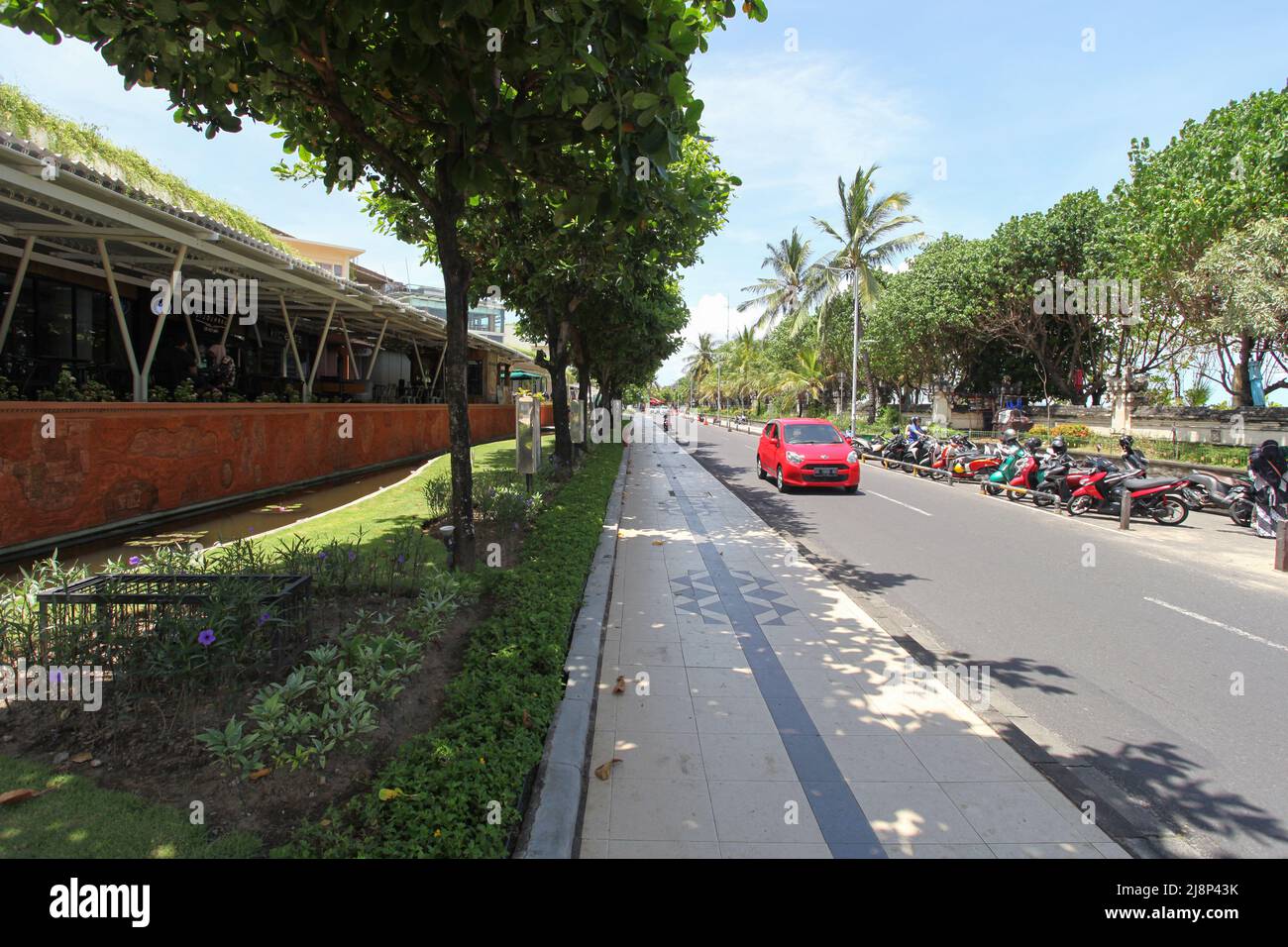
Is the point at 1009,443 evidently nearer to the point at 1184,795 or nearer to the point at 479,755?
the point at 1184,795

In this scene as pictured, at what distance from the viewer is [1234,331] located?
15594 mm

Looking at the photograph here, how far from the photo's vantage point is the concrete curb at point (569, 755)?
3.02 m

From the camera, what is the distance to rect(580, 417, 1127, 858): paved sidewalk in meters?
3.23

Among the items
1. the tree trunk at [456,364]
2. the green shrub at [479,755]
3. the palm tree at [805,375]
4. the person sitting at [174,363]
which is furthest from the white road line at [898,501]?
the palm tree at [805,375]

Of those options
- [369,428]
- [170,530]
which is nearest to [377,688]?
[170,530]

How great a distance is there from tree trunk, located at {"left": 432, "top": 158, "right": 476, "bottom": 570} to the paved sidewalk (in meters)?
1.69

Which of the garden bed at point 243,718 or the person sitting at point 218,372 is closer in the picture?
the garden bed at point 243,718

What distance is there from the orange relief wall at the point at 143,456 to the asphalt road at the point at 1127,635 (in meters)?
8.68

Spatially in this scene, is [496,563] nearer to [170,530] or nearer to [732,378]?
[170,530]

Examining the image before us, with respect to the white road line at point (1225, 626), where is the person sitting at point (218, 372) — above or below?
above

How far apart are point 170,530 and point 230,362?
A: 7.39m

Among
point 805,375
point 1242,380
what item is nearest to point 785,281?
point 805,375

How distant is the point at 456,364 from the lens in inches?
249

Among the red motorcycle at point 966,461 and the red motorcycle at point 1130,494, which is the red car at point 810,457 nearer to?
the red motorcycle at point 966,461
